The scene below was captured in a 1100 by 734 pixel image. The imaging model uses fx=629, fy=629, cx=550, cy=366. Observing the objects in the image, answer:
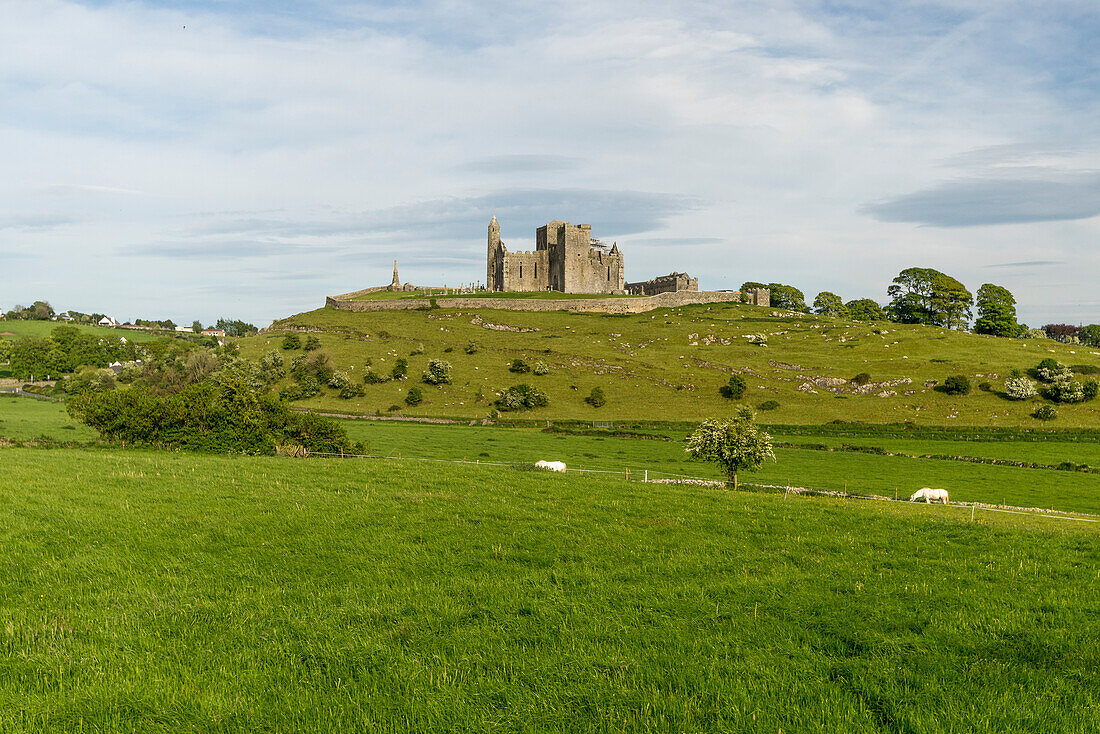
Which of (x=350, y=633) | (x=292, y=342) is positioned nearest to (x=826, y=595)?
(x=350, y=633)

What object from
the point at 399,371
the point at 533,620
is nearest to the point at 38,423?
the point at 399,371

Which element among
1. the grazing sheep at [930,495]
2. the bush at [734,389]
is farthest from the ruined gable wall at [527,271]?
the grazing sheep at [930,495]

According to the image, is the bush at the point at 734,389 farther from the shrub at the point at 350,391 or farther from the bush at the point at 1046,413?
the shrub at the point at 350,391

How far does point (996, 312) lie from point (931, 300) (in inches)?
577

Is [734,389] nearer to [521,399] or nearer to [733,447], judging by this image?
[521,399]

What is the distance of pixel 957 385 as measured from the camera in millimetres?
92250

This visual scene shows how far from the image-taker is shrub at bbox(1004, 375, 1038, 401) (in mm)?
87000

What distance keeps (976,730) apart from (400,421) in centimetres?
8275

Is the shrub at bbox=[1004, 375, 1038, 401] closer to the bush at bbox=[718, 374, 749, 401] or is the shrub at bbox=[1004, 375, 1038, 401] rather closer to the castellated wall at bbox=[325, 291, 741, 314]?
the bush at bbox=[718, 374, 749, 401]

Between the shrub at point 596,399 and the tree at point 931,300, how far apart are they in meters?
110

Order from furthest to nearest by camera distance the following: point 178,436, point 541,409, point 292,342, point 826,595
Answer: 1. point 292,342
2. point 541,409
3. point 178,436
4. point 826,595

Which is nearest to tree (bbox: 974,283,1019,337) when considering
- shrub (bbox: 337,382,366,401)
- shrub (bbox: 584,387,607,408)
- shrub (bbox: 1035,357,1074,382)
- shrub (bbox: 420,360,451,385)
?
shrub (bbox: 1035,357,1074,382)

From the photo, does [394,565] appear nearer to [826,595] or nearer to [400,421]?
[826,595]

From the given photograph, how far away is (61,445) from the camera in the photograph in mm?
41531
